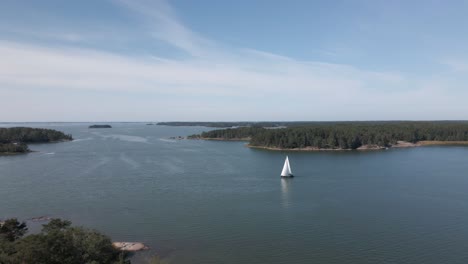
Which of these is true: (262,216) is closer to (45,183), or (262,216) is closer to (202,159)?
(45,183)

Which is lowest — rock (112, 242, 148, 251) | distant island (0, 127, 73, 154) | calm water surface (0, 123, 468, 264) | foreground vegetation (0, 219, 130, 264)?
rock (112, 242, 148, 251)

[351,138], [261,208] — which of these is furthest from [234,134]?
[261,208]

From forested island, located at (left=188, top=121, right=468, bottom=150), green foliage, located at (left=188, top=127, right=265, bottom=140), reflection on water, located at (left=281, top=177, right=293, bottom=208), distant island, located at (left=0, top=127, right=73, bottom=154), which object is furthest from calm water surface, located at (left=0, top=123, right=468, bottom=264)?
green foliage, located at (left=188, top=127, right=265, bottom=140)

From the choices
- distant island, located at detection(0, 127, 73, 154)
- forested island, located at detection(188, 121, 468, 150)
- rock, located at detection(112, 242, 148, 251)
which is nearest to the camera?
rock, located at detection(112, 242, 148, 251)

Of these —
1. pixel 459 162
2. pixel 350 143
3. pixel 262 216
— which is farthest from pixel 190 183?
pixel 350 143

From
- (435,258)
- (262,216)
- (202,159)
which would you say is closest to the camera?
(435,258)

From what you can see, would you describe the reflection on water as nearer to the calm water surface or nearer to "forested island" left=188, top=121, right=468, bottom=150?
the calm water surface
